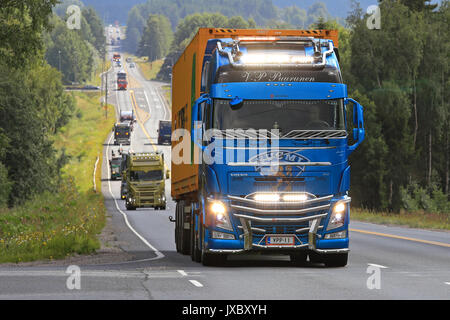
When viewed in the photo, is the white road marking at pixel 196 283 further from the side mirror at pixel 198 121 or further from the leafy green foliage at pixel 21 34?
the leafy green foliage at pixel 21 34

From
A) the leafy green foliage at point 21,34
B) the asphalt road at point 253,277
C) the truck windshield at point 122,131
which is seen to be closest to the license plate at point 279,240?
the asphalt road at point 253,277

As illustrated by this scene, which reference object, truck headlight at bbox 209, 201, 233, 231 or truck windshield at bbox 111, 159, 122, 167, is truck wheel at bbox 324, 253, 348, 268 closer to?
truck headlight at bbox 209, 201, 233, 231

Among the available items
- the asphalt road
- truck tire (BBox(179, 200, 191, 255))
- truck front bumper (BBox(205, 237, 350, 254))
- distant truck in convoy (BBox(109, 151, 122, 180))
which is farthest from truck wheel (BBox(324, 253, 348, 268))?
distant truck in convoy (BBox(109, 151, 122, 180))

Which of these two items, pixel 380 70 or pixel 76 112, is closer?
pixel 380 70

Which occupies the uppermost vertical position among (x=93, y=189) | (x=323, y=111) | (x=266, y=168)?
(x=323, y=111)

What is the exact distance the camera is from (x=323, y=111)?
671 inches

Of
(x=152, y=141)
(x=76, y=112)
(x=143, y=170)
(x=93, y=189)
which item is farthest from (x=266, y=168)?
(x=76, y=112)

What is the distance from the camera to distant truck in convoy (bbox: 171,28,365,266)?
16672mm

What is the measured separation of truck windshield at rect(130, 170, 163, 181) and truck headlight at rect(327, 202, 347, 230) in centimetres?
3658

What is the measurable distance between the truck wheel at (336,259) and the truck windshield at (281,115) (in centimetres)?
268

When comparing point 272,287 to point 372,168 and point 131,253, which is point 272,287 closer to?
point 131,253

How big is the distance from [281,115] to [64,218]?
28670mm

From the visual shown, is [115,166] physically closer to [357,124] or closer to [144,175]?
[144,175]
